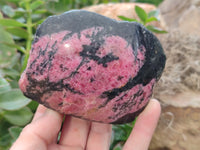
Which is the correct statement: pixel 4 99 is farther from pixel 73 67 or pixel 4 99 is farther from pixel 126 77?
pixel 126 77

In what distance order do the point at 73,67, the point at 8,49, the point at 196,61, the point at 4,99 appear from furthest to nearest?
the point at 196,61
the point at 8,49
the point at 4,99
the point at 73,67

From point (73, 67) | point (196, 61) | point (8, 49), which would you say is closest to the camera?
point (73, 67)

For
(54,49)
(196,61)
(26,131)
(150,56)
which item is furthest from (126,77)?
(196,61)

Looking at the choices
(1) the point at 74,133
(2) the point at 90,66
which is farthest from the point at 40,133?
(2) the point at 90,66

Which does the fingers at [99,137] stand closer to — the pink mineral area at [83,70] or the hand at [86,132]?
the hand at [86,132]

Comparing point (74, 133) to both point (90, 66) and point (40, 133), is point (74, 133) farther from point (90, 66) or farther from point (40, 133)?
point (90, 66)

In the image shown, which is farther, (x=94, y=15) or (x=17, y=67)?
(x=17, y=67)

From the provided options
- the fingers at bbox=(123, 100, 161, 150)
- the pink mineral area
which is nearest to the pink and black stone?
the pink mineral area
